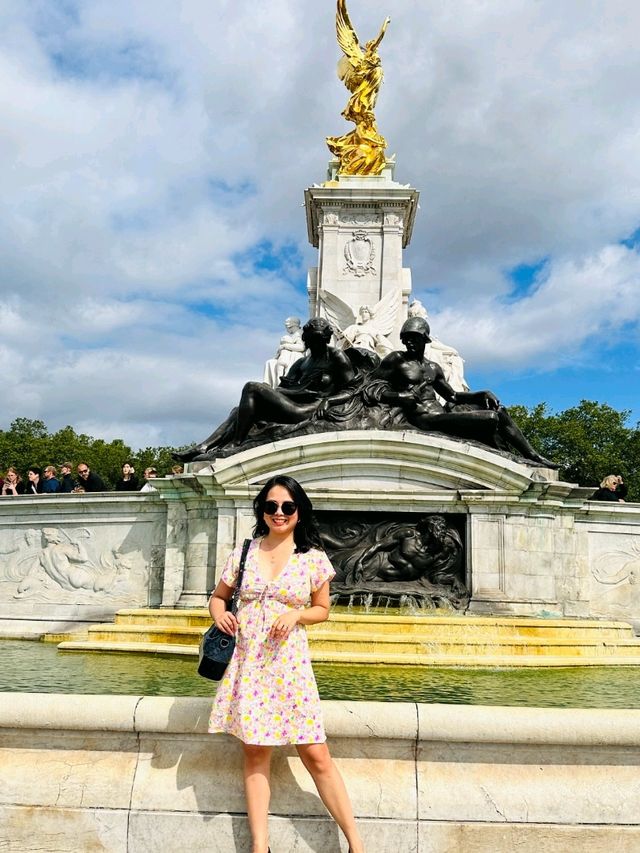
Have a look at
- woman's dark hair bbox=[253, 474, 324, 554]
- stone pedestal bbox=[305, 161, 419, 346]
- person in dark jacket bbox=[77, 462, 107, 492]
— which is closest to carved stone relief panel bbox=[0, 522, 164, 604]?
person in dark jacket bbox=[77, 462, 107, 492]

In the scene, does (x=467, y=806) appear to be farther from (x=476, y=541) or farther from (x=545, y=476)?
(x=545, y=476)

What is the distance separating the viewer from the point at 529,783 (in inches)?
156

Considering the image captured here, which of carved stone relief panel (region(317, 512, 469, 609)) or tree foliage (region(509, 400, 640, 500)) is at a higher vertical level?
tree foliage (region(509, 400, 640, 500))

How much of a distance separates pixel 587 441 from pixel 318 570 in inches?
1839

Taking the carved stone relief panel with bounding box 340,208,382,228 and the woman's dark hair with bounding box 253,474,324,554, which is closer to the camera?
the woman's dark hair with bounding box 253,474,324,554

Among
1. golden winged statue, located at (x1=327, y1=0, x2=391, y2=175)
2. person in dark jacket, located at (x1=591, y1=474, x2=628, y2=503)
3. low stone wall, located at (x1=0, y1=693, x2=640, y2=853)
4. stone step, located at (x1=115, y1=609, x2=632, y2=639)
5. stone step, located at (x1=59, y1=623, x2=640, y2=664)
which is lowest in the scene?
low stone wall, located at (x1=0, y1=693, x2=640, y2=853)

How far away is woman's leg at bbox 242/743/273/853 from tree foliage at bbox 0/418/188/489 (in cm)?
4947

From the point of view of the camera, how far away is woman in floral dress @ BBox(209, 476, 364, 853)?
3646 mm

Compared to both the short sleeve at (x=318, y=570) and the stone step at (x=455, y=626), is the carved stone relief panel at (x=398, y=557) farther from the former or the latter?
the short sleeve at (x=318, y=570)

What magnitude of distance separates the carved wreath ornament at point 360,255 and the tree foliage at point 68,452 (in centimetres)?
3406

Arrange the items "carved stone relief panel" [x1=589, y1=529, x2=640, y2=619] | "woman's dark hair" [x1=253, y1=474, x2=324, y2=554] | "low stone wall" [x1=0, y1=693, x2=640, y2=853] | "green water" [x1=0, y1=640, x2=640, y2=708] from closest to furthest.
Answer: "low stone wall" [x1=0, y1=693, x2=640, y2=853] → "woman's dark hair" [x1=253, y1=474, x2=324, y2=554] → "green water" [x1=0, y1=640, x2=640, y2=708] → "carved stone relief panel" [x1=589, y1=529, x2=640, y2=619]

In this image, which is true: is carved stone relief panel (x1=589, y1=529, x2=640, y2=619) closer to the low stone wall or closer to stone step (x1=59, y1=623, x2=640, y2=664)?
stone step (x1=59, y1=623, x2=640, y2=664)

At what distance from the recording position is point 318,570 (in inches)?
156

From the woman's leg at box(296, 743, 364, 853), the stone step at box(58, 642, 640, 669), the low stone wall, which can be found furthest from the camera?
the stone step at box(58, 642, 640, 669)
